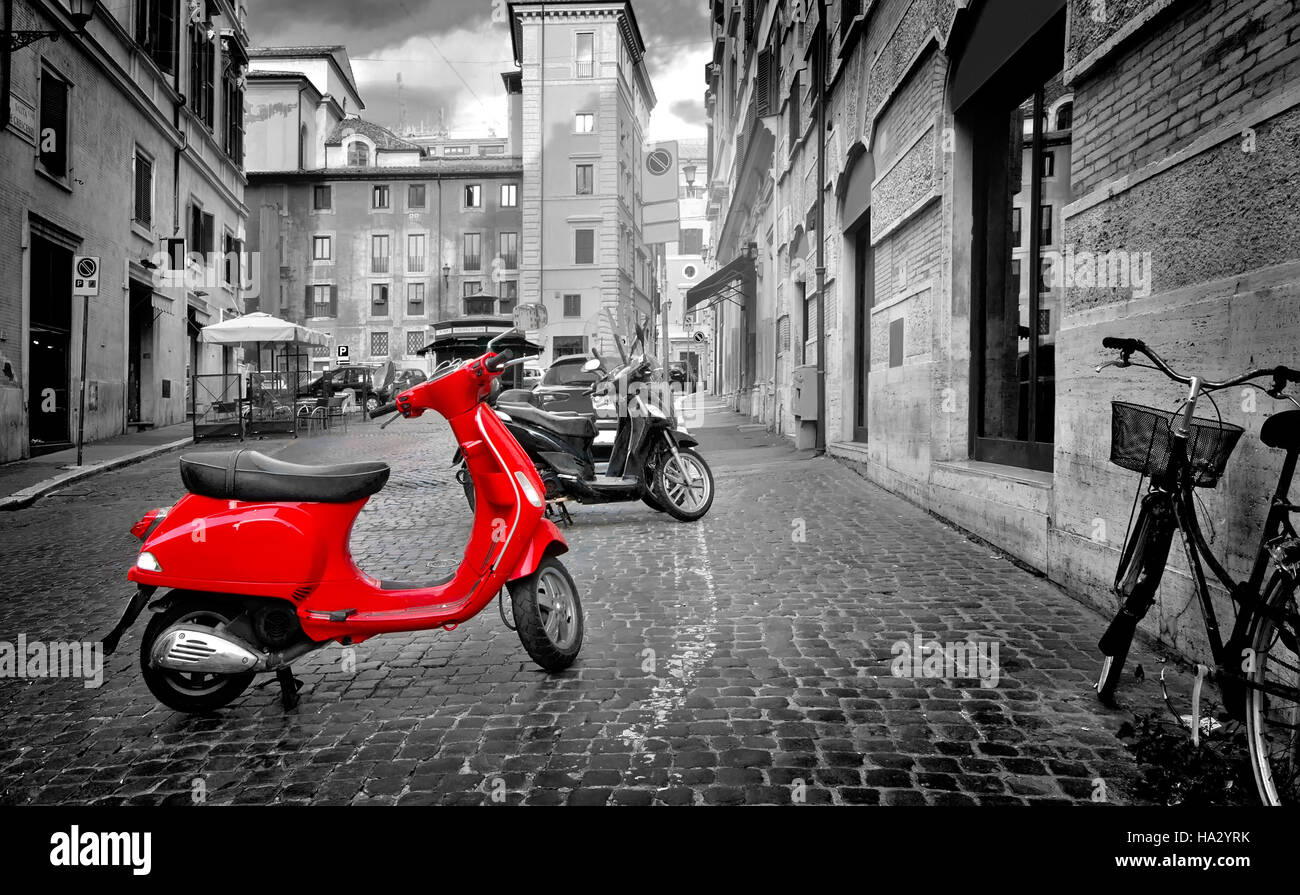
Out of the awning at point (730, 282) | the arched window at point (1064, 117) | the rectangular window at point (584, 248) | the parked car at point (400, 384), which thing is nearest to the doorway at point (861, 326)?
the arched window at point (1064, 117)

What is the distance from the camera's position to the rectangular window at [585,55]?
87.1 feet

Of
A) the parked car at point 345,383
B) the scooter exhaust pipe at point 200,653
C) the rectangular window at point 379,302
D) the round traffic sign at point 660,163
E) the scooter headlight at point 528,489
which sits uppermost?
the rectangular window at point 379,302

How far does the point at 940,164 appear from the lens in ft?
28.1

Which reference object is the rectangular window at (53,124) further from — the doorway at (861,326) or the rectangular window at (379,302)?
the rectangular window at (379,302)

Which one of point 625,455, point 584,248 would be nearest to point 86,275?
point 625,455

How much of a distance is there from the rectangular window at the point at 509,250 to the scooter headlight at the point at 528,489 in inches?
1808

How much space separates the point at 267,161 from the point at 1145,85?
99.6 ft

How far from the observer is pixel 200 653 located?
350cm

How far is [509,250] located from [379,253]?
640 cm

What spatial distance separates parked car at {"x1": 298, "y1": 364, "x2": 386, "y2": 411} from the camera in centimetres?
3018

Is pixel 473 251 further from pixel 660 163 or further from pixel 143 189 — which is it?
pixel 660 163

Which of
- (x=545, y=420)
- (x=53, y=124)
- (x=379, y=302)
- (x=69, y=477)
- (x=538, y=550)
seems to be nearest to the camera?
(x=538, y=550)
